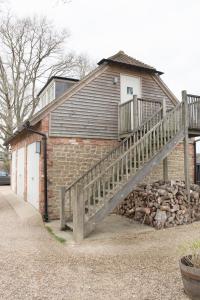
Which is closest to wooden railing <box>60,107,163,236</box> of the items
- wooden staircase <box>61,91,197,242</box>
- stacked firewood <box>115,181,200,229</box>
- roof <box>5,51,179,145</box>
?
wooden staircase <box>61,91,197,242</box>

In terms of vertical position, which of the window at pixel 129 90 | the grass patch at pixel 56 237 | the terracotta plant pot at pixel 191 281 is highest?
the window at pixel 129 90

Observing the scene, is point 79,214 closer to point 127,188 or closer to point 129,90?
point 127,188

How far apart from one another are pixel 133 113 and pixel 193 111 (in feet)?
6.86

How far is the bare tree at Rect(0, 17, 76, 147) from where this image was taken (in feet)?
81.4

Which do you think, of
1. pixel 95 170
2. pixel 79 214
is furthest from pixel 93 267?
pixel 95 170

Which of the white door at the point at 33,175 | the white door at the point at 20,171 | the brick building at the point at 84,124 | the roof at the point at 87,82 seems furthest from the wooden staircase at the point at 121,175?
the white door at the point at 20,171

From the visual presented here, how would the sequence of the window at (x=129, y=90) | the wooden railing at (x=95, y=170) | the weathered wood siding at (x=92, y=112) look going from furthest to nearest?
1. the window at (x=129, y=90)
2. the weathered wood siding at (x=92, y=112)
3. the wooden railing at (x=95, y=170)

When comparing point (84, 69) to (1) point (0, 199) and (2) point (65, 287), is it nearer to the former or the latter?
(1) point (0, 199)

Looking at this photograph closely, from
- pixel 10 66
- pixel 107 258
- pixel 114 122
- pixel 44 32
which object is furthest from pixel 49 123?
pixel 44 32

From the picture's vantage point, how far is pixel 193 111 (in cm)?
977

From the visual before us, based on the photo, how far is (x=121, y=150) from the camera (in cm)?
1085

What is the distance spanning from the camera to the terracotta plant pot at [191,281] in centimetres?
390

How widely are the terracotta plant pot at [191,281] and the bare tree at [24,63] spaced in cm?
2224

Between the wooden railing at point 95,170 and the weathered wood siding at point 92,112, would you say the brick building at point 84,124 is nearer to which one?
the weathered wood siding at point 92,112
